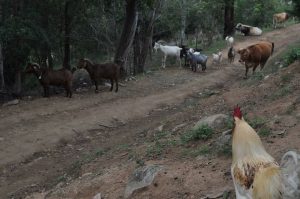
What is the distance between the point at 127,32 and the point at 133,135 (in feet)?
23.5

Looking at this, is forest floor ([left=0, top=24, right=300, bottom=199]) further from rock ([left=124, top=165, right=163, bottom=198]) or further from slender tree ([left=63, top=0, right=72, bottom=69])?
slender tree ([left=63, top=0, right=72, bottom=69])

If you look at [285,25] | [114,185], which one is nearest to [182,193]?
[114,185]

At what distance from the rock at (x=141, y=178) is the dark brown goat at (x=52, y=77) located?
8.98 metres

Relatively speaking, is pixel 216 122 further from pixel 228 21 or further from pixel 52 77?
pixel 228 21

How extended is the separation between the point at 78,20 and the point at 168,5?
23.4 ft

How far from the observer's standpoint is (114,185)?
26.9ft

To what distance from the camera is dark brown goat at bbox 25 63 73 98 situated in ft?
53.9

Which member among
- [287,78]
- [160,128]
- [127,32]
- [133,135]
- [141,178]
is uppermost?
[127,32]

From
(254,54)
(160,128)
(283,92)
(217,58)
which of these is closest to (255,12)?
(217,58)

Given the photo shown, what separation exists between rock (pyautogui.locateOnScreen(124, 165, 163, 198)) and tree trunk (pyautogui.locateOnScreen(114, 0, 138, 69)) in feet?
38.1

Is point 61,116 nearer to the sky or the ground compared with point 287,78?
nearer to the ground

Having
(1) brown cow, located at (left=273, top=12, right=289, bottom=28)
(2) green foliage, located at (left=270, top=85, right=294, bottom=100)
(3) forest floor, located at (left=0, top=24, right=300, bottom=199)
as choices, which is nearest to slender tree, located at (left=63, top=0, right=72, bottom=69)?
(3) forest floor, located at (left=0, top=24, right=300, bottom=199)

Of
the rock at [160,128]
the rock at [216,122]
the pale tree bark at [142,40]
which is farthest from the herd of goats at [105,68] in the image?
the rock at [216,122]

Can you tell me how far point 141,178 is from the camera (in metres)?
7.76
